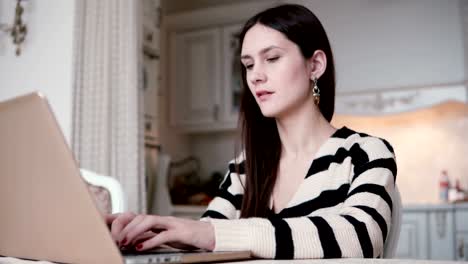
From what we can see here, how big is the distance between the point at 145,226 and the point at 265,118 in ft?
2.09

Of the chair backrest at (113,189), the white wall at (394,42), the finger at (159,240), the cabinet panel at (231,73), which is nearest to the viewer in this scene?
the finger at (159,240)

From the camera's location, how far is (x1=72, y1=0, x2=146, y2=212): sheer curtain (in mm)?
2471

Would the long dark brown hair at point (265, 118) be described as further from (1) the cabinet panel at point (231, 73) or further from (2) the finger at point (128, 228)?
(1) the cabinet panel at point (231, 73)

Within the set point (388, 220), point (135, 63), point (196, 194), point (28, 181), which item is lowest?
point (196, 194)

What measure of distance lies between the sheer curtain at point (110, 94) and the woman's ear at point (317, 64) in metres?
1.51

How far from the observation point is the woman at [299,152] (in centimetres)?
87

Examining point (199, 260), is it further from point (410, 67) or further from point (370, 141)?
point (410, 67)

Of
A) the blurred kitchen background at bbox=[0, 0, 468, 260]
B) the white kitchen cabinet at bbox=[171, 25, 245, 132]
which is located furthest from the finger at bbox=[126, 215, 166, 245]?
A: the white kitchen cabinet at bbox=[171, 25, 245, 132]

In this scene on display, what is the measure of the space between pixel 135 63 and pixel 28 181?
2062 mm

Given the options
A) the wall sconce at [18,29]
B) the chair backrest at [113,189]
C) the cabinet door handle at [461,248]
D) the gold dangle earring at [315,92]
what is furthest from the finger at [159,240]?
the cabinet door handle at [461,248]

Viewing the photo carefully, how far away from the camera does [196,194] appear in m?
4.01

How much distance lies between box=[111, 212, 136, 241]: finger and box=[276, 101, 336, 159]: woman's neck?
51 cm

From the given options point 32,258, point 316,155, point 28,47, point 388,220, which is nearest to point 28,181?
point 32,258

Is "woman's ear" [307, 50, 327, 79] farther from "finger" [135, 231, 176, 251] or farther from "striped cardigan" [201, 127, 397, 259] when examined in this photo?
"finger" [135, 231, 176, 251]
